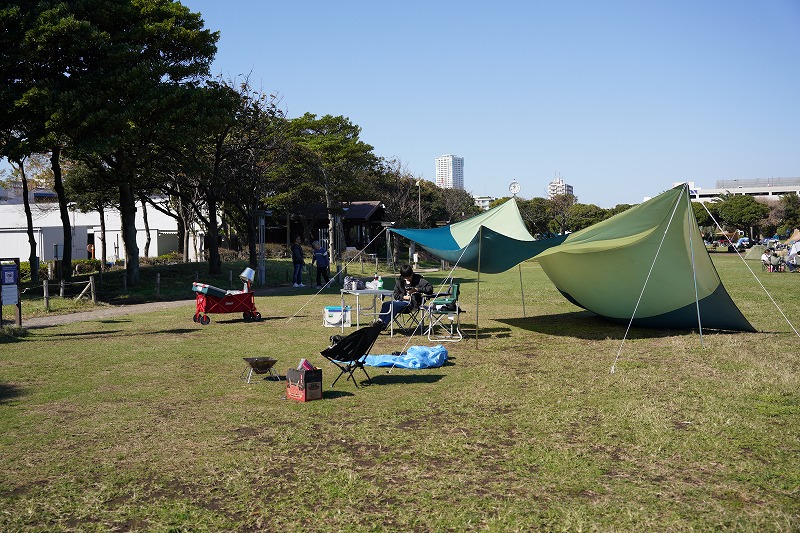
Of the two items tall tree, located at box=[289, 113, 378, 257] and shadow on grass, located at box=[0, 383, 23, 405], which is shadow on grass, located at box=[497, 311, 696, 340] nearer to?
shadow on grass, located at box=[0, 383, 23, 405]

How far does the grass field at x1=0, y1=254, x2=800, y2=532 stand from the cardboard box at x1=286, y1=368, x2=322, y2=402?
168mm

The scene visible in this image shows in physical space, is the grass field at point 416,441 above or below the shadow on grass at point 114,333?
below

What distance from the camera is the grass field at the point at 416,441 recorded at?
14.6 feet

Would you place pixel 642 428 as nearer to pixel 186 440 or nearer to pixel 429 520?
pixel 429 520

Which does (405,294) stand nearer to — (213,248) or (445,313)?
(445,313)

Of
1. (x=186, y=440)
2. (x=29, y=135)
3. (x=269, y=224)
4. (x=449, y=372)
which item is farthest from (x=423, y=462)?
(x=269, y=224)

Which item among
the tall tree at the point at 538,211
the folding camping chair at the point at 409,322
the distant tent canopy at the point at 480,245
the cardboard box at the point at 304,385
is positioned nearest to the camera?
the cardboard box at the point at 304,385

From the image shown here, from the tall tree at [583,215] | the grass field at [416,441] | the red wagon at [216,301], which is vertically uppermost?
the tall tree at [583,215]

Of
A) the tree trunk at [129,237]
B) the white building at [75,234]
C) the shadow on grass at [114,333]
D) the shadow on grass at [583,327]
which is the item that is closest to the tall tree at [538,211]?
the white building at [75,234]

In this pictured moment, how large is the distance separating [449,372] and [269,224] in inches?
1566

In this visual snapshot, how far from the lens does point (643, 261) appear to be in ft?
37.4

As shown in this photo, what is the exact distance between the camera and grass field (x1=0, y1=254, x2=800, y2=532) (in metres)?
4.45

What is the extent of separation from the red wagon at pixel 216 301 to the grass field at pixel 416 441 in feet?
9.20

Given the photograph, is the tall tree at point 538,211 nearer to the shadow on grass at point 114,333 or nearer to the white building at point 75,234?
the white building at point 75,234
